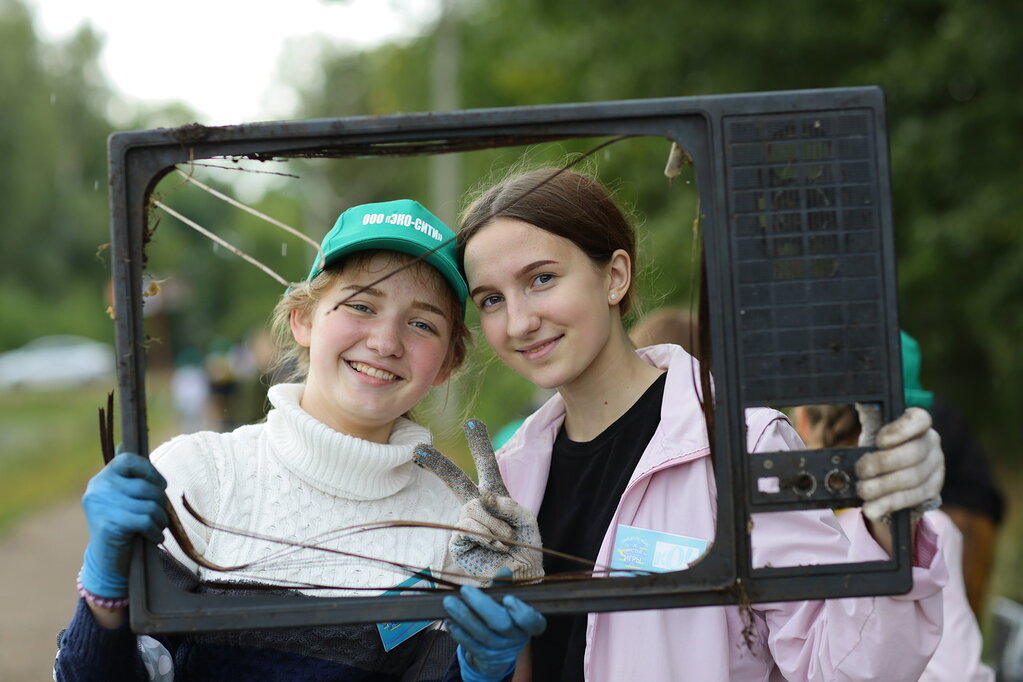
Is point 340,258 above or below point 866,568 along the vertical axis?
above

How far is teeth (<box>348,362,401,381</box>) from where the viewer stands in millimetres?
2055

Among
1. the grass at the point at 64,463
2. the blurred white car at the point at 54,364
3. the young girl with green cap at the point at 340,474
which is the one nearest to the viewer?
the young girl with green cap at the point at 340,474

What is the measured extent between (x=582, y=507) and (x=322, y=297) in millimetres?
728

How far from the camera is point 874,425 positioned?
1.54m

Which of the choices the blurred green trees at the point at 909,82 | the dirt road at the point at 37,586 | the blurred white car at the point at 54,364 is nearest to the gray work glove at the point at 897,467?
the blurred green trees at the point at 909,82

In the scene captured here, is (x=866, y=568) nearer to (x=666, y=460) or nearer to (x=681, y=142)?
(x=666, y=460)

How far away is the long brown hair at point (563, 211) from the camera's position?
84.5 inches

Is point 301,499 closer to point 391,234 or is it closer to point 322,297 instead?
point 322,297

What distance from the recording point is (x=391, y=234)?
6.57 ft

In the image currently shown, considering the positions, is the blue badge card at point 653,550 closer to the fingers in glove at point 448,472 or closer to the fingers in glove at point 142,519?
the fingers in glove at point 448,472

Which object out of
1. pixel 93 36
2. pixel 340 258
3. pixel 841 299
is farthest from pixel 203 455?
pixel 93 36

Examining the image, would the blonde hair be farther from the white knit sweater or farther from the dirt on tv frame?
the dirt on tv frame

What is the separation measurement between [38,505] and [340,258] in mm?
10731

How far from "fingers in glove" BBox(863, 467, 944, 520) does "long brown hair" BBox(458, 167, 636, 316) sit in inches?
35.0
